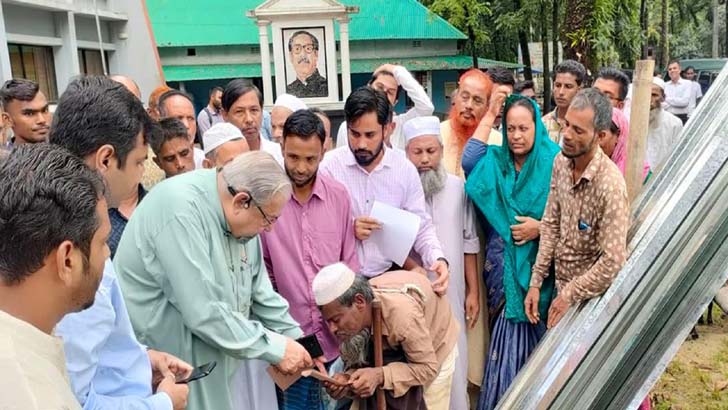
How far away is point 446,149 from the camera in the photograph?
137 inches

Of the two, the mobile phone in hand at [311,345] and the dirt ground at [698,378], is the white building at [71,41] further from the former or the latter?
the dirt ground at [698,378]

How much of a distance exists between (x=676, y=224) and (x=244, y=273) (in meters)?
1.37

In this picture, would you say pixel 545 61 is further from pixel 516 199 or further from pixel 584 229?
pixel 584 229

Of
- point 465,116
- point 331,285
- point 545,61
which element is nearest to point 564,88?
point 465,116

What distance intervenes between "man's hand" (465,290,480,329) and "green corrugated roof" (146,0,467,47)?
49.5ft

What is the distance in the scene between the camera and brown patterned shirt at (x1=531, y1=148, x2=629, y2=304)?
2.20 metres

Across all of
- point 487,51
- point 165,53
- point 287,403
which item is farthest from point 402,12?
point 287,403

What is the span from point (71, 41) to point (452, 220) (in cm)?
1232

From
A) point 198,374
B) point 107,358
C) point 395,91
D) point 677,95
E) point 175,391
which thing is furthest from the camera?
point 677,95

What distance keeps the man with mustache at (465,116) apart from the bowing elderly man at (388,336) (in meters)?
1.12

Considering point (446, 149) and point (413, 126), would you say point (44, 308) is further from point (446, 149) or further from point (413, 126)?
point (446, 149)

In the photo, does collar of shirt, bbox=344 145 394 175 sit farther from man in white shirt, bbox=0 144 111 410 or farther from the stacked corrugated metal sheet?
man in white shirt, bbox=0 144 111 410

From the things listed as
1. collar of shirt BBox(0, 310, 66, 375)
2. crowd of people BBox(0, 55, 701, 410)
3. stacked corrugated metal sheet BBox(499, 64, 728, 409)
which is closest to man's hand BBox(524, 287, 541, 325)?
crowd of people BBox(0, 55, 701, 410)

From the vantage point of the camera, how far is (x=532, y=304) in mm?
2719
